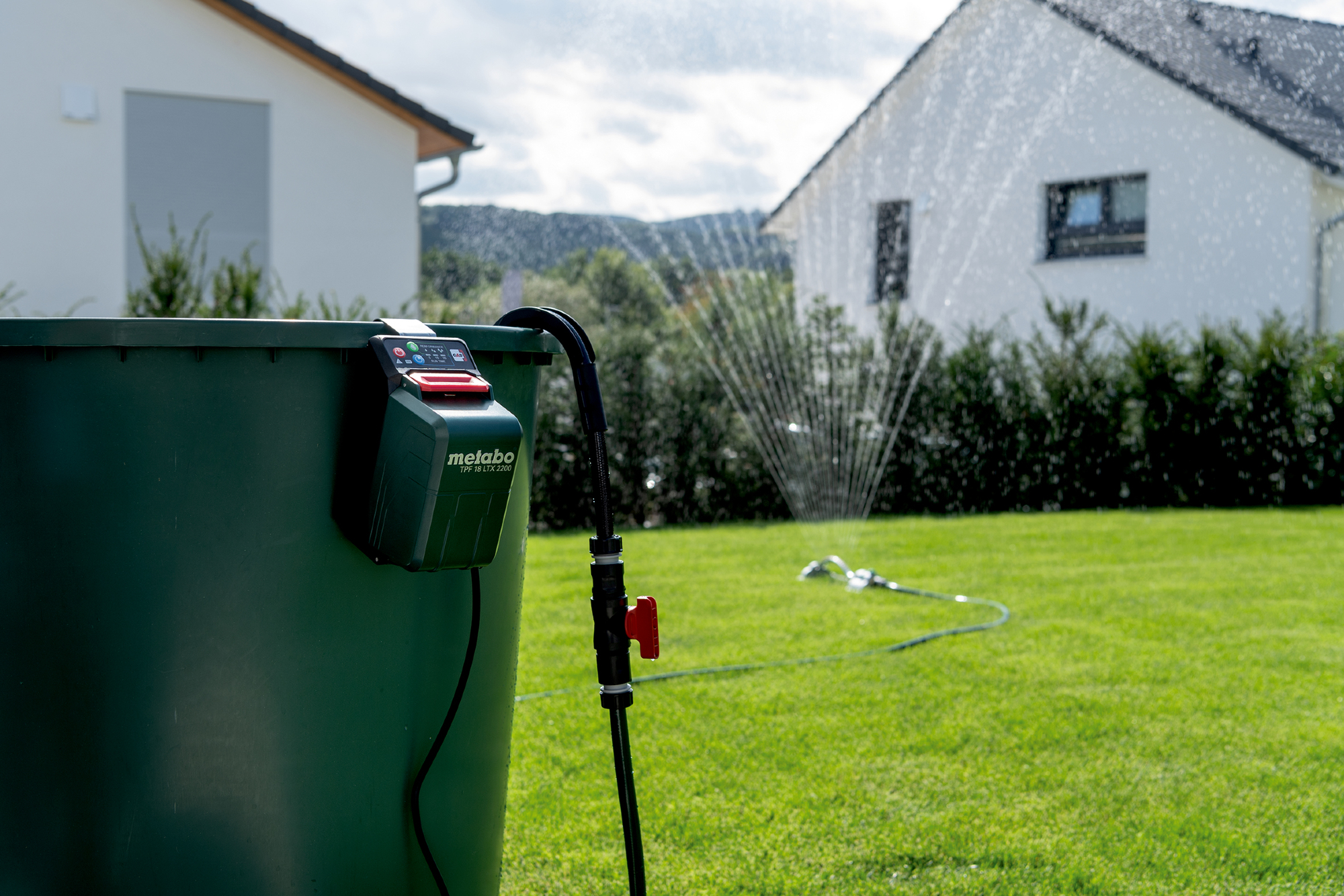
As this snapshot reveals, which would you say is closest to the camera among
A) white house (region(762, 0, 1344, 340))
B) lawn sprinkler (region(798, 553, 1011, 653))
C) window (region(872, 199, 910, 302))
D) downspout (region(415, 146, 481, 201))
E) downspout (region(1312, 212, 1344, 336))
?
lawn sprinkler (region(798, 553, 1011, 653))

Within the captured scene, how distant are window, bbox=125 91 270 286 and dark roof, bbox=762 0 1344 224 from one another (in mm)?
7947

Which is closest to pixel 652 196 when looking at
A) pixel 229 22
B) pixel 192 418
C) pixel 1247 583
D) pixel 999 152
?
pixel 229 22

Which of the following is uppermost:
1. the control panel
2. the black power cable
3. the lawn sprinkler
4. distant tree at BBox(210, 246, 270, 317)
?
distant tree at BBox(210, 246, 270, 317)

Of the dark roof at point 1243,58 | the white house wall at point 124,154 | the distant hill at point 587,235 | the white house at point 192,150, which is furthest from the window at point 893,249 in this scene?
the white house wall at point 124,154

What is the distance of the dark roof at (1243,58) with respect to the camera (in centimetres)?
1150

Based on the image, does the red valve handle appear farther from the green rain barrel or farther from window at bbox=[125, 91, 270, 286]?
window at bbox=[125, 91, 270, 286]

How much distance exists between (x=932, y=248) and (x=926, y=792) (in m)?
12.0

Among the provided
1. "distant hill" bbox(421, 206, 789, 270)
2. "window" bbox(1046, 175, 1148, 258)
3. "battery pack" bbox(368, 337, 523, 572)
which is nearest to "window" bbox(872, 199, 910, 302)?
"distant hill" bbox(421, 206, 789, 270)

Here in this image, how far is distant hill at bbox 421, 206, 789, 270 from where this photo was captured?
905 centimetres

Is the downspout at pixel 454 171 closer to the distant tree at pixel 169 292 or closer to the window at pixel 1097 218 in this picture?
the distant tree at pixel 169 292

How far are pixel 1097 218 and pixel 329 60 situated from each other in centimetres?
799

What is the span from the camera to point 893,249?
1468 cm

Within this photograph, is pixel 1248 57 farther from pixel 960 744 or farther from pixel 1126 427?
pixel 960 744

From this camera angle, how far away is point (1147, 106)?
39.6 feet
